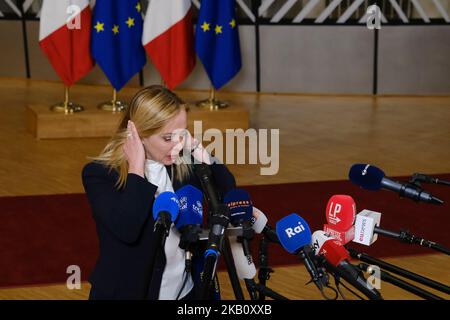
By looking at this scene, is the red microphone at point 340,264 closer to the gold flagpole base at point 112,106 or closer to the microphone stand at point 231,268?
the microphone stand at point 231,268

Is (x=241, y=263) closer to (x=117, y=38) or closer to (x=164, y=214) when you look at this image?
(x=164, y=214)

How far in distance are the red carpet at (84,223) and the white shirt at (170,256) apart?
1.95 m

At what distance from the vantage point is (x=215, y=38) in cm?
809

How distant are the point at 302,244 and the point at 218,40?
6.40m

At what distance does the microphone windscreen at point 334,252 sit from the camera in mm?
1860

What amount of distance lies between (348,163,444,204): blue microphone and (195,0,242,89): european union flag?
19.1 feet

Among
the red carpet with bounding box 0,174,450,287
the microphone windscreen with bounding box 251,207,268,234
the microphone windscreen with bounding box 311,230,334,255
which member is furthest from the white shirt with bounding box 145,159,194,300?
the red carpet with bounding box 0,174,450,287

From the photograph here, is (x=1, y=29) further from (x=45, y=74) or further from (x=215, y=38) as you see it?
(x=215, y=38)

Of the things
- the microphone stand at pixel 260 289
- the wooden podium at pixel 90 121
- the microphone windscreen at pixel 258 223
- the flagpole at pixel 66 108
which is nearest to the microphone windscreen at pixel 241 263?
the microphone stand at pixel 260 289

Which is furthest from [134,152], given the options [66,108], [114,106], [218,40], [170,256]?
[218,40]

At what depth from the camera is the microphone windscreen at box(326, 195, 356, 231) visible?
2.09 m

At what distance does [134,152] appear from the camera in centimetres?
232

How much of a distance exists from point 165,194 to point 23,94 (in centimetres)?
815
